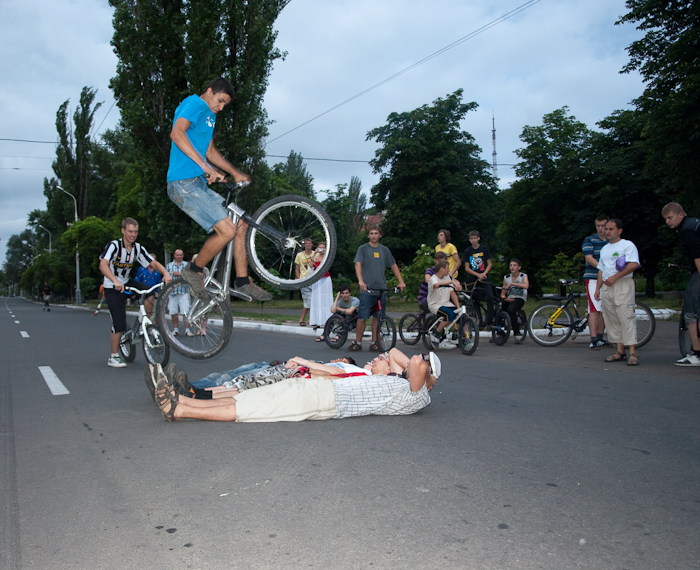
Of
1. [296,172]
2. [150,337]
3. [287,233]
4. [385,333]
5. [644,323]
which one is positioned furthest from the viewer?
[296,172]

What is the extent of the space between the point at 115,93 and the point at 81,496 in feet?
71.0

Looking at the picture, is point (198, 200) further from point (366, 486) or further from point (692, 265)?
point (692, 265)

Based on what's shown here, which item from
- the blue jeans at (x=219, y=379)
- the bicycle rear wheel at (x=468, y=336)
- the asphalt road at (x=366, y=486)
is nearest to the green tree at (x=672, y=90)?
the bicycle rear wheel at (x=468, y=336)

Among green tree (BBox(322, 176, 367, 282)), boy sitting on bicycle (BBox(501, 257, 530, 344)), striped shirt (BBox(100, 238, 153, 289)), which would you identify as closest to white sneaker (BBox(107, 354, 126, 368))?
striped shirt (BBox(100, 238, 153, 289))

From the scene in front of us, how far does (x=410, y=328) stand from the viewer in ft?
36.5

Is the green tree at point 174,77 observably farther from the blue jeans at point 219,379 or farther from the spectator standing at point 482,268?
the blue jeans at point 219,379

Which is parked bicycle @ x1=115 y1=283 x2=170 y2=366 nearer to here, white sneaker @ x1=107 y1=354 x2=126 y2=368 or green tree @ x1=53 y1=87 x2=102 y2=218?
white sneaker @ x1=107 y1=354 x2=126 y2=368

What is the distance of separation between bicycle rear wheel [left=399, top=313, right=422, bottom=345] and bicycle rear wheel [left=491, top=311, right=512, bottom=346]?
1398 mm

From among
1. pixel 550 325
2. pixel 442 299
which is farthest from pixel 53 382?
pixel 550 325

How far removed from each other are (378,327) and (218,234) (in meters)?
5.75

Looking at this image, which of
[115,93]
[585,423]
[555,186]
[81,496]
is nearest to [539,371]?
[585,423]

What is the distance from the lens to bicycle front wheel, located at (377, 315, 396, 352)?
33.8ft

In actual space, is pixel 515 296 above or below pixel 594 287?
below

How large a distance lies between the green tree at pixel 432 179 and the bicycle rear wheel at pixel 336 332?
26.4m
